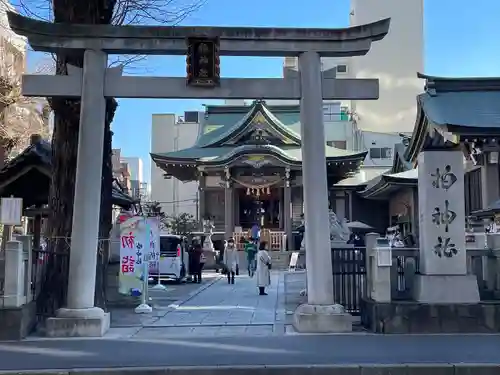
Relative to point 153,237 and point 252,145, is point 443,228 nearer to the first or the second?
point 153,237

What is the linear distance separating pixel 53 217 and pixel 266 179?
70.9ft

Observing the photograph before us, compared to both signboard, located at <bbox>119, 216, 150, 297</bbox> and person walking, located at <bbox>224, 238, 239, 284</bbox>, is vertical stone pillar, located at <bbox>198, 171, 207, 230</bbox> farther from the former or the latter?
signboard, located at <bbox>119, 216, 150, 297</bbox>

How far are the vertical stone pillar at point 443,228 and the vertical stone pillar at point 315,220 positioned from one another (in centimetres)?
175

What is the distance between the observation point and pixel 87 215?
10594mm

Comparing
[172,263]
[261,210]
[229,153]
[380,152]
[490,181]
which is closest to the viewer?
[490,181]

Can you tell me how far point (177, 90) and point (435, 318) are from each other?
6.50 metres

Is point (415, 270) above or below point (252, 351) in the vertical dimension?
above

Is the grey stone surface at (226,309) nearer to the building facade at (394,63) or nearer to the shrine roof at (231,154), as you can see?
the shrine roof at (231,154)

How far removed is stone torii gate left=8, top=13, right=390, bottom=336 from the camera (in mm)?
10508

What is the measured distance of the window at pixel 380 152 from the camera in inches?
2000

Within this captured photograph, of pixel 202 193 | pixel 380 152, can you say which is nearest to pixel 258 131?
pixel 202 193

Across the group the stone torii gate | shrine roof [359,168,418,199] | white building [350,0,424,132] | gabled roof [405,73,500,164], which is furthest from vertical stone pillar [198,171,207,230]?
white building [350,0,424,132]

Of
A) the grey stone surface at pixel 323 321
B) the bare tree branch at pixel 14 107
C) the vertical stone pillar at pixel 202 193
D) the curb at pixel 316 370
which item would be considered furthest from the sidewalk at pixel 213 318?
the vertical stone pillar at pixel 202 193

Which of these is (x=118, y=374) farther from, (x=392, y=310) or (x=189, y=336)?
(x=392, y=310)
